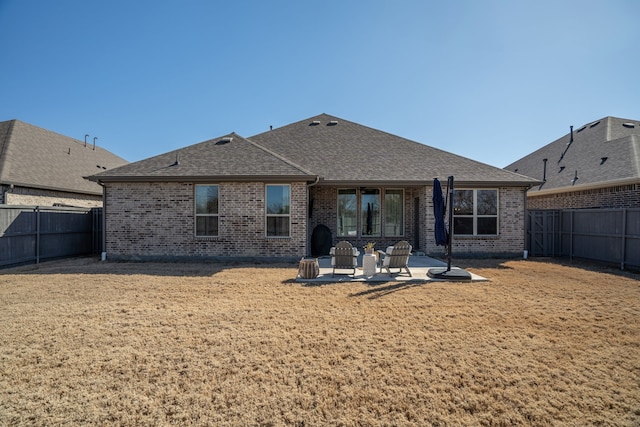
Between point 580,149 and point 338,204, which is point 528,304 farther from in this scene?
point 580,149

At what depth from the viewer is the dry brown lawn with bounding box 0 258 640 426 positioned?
2881 mm

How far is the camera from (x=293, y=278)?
8.59m

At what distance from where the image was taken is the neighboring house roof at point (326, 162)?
36.8ft

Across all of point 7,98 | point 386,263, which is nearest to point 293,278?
point 386,263

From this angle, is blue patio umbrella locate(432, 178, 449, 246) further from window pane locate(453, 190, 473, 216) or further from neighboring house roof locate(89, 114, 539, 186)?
window pane locate(453, 190, 473, 216)

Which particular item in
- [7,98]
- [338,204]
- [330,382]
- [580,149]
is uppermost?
[7,98]

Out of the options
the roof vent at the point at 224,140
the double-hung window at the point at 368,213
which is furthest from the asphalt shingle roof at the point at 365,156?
the roof vent at the point at 224,140

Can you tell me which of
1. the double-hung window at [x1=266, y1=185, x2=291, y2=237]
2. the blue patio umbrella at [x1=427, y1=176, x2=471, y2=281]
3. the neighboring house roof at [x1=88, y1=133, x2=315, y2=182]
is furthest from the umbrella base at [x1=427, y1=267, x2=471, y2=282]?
the double-hung window at [x1=266, y1=185, x2=291, y2=237]

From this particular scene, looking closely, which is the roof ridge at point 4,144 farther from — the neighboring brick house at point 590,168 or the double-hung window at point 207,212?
the neighboring brick house at point 590,168

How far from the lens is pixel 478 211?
41.4 feet

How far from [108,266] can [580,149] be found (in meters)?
23.3

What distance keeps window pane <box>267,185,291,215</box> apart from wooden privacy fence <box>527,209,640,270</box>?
10936mm

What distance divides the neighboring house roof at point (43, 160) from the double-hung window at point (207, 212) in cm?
897

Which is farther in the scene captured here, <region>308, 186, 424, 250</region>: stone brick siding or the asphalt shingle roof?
<region>308, 186, 424, 250</region>: stone brick siding
